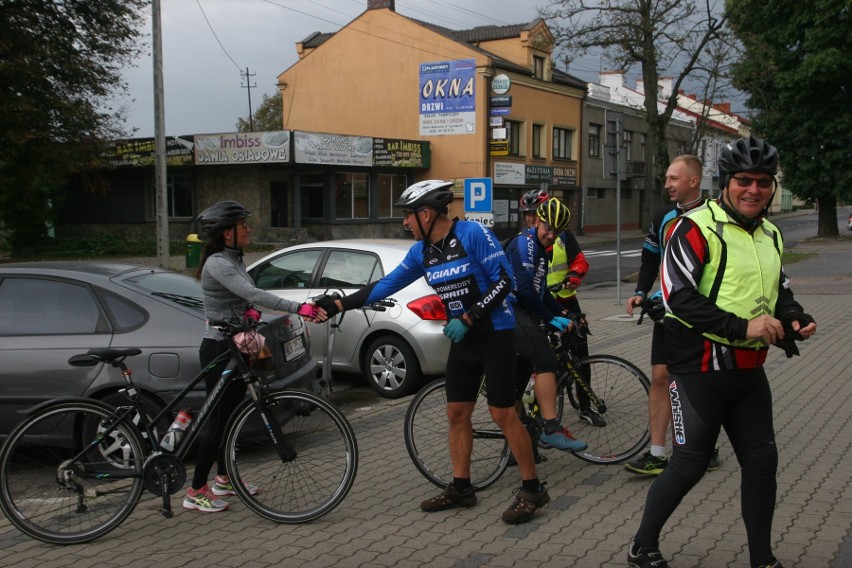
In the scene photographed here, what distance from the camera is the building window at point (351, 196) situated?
119 ft

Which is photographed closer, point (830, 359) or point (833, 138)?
point (830, 359)

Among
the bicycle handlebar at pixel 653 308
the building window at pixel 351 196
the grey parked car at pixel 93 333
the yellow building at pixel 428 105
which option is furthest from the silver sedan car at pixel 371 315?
the building window at pixel 351 196

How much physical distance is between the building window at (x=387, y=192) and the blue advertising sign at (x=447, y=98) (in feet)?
11.5

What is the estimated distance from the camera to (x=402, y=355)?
8234 millimetres

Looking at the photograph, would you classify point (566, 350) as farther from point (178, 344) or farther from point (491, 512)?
point (178, 344)

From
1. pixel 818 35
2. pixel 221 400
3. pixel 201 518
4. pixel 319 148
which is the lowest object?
pixel 201 518

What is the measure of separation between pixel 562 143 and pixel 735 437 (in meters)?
44.8

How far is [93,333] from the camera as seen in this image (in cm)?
580

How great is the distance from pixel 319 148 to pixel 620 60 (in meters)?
13.2

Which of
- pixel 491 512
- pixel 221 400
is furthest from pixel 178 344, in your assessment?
pixel 491 512

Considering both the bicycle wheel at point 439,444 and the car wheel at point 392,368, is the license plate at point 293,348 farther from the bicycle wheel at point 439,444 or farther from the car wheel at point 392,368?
the car wheel at point 392,368

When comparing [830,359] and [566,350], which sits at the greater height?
[566,350]

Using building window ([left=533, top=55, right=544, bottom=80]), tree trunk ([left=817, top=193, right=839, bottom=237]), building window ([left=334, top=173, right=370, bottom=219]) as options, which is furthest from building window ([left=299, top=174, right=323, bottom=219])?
tree trunk ([left=817, top=193, right=839, bottom=237])

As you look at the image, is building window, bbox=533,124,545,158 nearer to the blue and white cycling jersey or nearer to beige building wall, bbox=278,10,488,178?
beige building wall, bbox=278,10,488,178
